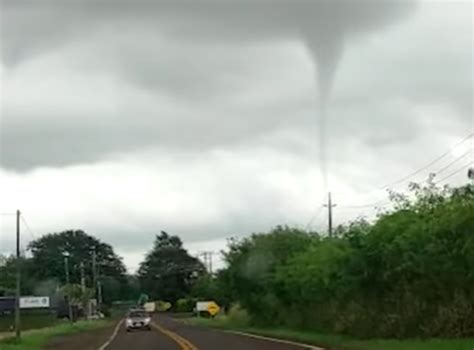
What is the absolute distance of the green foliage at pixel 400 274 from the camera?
129 ft

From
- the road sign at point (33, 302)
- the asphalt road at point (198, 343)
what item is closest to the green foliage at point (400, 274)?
the asphalt road at point (198, 343)

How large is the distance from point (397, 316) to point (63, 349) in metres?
17.1

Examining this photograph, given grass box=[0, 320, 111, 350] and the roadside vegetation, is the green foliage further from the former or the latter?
grass box=[0, 320, 111, 350]

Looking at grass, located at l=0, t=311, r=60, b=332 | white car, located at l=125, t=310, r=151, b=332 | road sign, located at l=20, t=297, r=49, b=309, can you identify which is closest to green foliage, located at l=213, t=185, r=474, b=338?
white car, located at l=125, t=310, r=151, b=332

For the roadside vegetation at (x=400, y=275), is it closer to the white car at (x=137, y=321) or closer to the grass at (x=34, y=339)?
the grass at (x=34, y=339)

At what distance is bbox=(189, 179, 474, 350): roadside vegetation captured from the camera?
3916cm

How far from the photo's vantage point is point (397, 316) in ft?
149

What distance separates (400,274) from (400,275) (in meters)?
0.14

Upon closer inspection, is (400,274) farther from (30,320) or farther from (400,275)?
(30,320)

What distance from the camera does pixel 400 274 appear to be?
4394 centimetres

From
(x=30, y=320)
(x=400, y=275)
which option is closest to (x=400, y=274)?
(x=400, y=275)

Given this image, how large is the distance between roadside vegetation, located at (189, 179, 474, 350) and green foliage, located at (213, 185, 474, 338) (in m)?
0.04

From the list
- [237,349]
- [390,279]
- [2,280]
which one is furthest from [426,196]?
[2,280]

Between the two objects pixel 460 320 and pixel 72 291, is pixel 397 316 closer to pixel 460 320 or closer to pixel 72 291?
pixel 460 320
